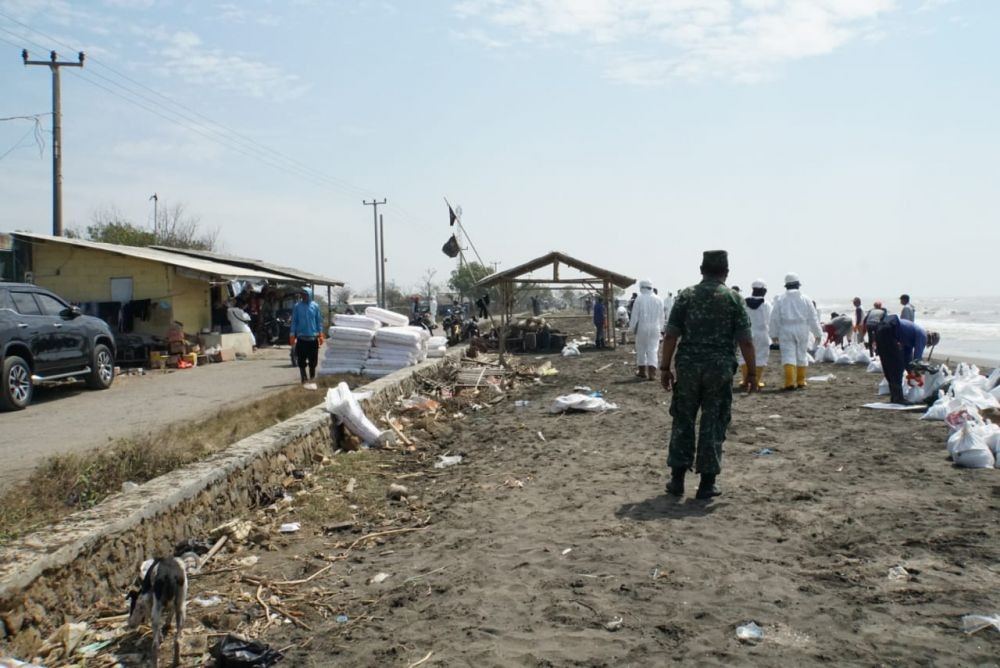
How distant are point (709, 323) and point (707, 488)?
117 cm

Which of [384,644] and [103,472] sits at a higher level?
[103,472]

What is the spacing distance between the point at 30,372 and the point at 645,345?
1015 centimetres

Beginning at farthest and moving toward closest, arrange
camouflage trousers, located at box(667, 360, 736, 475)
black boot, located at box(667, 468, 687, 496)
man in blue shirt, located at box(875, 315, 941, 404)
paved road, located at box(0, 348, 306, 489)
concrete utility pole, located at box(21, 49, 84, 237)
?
concrete utility pole, located at box(21, 49, 84, 237)
man in blue shirt, located at box(875, 315, 941, 404)
paved road, located at box(0, 348, 306, 489)
black boot, located at box(667, 468, 687, 496)
camouflage trousers, located at box(667, 360, 736, 475)

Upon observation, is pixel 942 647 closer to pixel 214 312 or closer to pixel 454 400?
pixel 454 400

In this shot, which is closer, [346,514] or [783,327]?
[346,514]

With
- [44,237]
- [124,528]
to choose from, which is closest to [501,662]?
[124,528]

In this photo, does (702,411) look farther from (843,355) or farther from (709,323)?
(843,355)

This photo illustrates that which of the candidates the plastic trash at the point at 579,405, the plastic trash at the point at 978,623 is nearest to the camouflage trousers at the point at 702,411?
the plastic trash at the point at 978,623

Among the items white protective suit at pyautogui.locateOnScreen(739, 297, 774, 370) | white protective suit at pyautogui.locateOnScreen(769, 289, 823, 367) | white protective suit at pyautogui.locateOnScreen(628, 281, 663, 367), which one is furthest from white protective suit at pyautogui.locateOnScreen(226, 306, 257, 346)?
white protective suit at pyautogui.locateOnScreen(769, 289, 823, 367)

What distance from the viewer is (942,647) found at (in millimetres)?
2971

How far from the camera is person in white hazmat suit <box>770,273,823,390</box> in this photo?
1193 cm

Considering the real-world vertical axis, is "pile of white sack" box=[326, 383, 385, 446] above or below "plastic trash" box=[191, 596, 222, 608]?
above

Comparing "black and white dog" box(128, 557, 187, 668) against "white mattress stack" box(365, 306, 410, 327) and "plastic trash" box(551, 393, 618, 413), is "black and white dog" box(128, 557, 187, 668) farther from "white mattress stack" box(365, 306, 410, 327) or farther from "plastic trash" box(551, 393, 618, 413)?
"white mattress stack" box(365, 306, 410, 327)

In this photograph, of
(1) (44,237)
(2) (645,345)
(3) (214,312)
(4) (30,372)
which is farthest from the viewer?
(3) (214,312)
